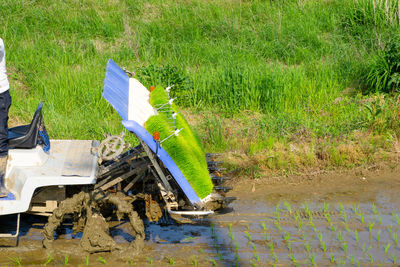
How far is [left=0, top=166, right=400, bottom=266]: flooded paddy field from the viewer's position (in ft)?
16.0

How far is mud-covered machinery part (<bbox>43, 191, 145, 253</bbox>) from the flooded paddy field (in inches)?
3.9

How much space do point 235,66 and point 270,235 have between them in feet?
11.8

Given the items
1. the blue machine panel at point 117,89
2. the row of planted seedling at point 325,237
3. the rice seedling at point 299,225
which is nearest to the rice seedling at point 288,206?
the row of planted seedling at point 325,237

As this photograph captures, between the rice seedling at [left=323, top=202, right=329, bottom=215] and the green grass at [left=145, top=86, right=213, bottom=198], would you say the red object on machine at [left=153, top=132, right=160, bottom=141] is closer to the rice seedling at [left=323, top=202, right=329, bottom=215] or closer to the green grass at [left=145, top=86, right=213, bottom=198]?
the green grass at [left=145, top=86, right=213, bottom=198]

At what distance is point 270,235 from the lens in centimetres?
530

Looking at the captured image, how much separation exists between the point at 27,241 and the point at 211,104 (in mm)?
3678

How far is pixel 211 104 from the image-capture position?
26.6ft

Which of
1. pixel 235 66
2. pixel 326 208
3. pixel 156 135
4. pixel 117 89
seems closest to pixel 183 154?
pixel 156 135

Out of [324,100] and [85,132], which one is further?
[324,100]

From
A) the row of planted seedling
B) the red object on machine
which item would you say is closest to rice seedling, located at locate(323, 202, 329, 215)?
the row of planted seedling

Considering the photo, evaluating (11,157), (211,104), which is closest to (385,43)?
(211,104)

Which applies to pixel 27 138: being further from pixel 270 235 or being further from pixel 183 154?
pixel 270 235

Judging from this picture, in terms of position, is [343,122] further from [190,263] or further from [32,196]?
[32,196]

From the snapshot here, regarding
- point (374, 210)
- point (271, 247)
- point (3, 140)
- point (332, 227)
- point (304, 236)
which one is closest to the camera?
point (3, 140)
